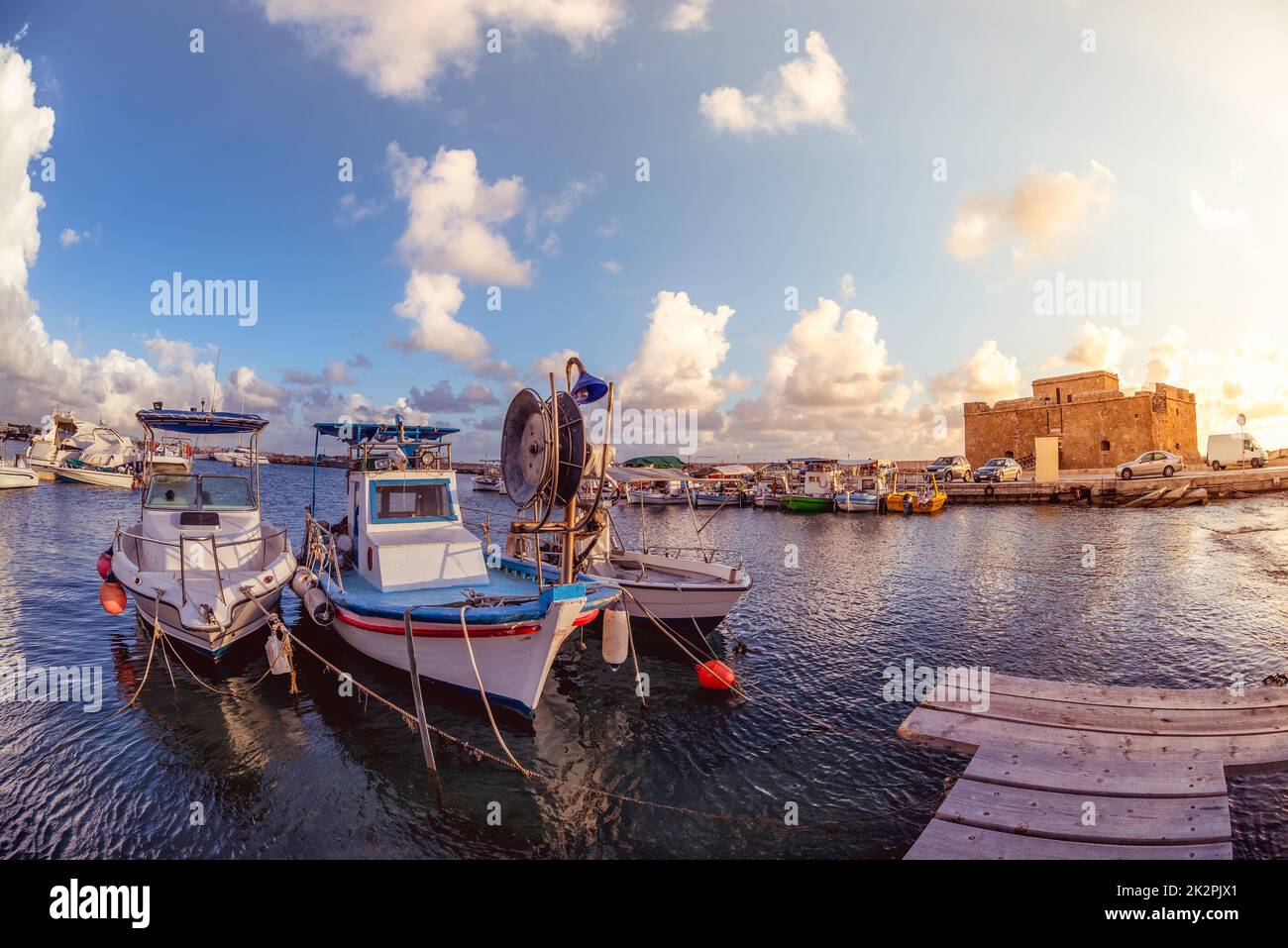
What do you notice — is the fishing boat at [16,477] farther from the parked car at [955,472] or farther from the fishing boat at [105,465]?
the parked car at [955,472]

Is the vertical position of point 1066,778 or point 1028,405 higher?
point 1028,405

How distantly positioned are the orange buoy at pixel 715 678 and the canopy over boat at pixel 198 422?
1449 cm

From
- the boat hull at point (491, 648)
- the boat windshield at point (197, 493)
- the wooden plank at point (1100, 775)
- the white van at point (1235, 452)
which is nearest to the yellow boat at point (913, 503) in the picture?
the white van at point (1235, 452)

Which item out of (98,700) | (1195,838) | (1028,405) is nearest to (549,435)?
(1195,838)

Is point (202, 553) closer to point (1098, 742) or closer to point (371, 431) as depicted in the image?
point (371, 431)

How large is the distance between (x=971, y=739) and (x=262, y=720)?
12.5 m

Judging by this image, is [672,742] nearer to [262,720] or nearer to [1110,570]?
[262,720]

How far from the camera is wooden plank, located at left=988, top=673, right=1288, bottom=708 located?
10.1 m

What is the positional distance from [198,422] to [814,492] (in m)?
56.4

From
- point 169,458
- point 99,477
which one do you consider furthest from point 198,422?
point 99,477

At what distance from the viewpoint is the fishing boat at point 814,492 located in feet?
195

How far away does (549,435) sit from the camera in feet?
30.0
